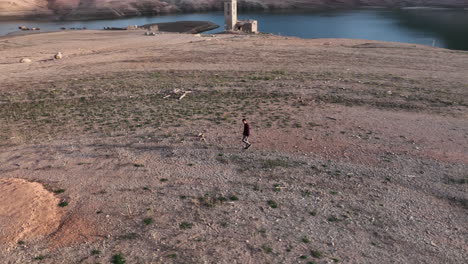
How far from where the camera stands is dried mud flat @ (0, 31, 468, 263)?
44.0ft

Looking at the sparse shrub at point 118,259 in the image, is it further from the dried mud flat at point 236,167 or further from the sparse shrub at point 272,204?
the sparse shrub at point 272,204

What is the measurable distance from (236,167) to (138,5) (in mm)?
160415

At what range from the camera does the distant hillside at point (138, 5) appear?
471ft

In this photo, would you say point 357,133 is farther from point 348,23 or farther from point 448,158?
point 348,23

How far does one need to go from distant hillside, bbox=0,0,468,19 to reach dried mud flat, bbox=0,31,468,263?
400ft

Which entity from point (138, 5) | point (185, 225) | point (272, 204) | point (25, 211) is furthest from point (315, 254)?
point (138, 5)

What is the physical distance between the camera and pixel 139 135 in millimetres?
23672

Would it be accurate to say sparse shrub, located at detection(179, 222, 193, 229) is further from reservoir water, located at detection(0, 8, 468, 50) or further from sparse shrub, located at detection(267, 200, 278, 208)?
reservoir water, located at detection(0, 8, 468, 50)

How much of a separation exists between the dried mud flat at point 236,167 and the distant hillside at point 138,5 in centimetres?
12187

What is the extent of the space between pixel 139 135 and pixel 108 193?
7753mm

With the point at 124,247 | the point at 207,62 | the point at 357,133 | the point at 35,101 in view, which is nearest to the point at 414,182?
the point at 357,133

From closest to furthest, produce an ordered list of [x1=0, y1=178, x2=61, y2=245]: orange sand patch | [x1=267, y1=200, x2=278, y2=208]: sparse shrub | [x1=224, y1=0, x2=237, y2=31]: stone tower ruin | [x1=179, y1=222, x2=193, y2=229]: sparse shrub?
[x1=0, y1=178, x2=61, y2=245]: orange sand patch, [x1=179, y1=222, x2=193, y2=229]: sparse shrub, [x1=267, y1=200, x2=278, y2=208]: sparse shrub, [x1=224, y1=0, x2=237, y2=31]: stone tower ruin

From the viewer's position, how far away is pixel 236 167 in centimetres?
1919

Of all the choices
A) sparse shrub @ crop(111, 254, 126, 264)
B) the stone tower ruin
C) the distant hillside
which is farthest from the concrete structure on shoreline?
the distant hillside
